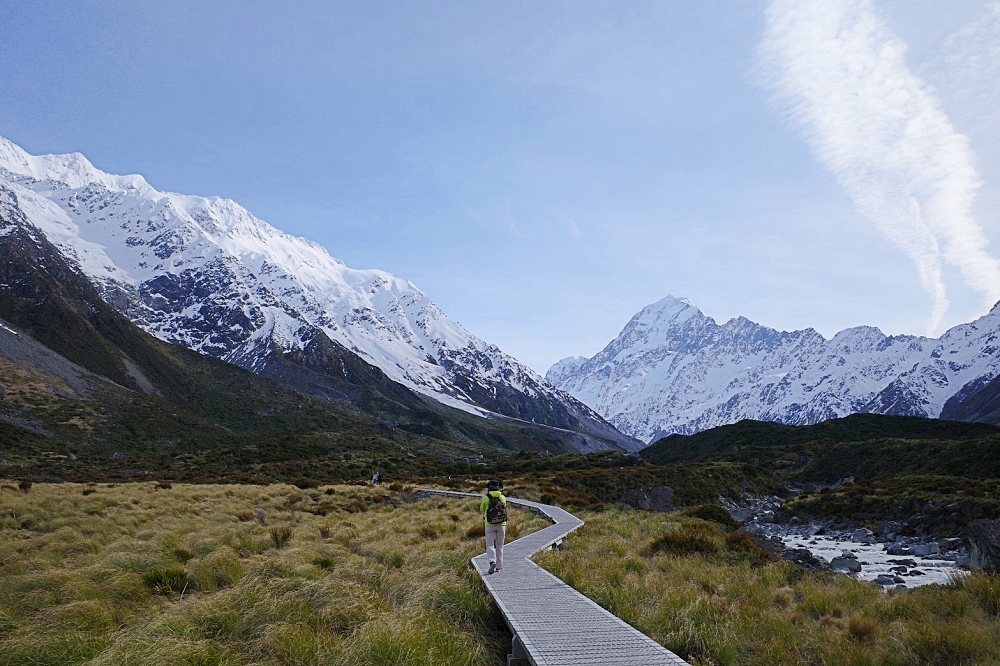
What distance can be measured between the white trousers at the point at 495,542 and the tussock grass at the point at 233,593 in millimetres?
623

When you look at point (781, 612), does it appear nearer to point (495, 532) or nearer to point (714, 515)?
point (495, 532)

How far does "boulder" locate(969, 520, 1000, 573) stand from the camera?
52.0 ft

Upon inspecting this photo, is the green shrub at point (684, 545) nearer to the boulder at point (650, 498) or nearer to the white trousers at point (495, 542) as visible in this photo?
the white trousers at point (495, 542)

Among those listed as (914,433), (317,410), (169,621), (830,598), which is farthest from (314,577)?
(317,410)

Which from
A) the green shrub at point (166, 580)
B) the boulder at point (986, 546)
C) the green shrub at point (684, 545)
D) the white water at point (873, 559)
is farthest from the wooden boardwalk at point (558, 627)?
the boulder at point (986, 546)

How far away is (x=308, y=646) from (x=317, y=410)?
496ft

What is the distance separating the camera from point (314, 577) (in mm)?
10719

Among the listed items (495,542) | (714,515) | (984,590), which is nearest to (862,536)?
(714,515)

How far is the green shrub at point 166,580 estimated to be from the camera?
34.0ft

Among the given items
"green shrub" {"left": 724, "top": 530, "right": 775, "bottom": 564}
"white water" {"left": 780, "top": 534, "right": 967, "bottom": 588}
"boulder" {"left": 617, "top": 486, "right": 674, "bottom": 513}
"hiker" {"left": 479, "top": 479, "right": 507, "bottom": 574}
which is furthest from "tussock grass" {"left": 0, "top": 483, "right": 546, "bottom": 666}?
"boulder" {"left": 617, "top": 486, "right": 674, "bottom": 513}

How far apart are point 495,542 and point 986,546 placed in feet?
46.5

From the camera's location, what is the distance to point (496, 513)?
12266 mm

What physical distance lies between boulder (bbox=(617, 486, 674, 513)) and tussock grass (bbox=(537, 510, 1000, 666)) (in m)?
28.0

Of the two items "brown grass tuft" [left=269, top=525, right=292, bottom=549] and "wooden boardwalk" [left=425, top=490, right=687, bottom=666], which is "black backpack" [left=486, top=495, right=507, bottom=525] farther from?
"brown grass tuft" [left=269, top=525, right=292, bottom=549]
